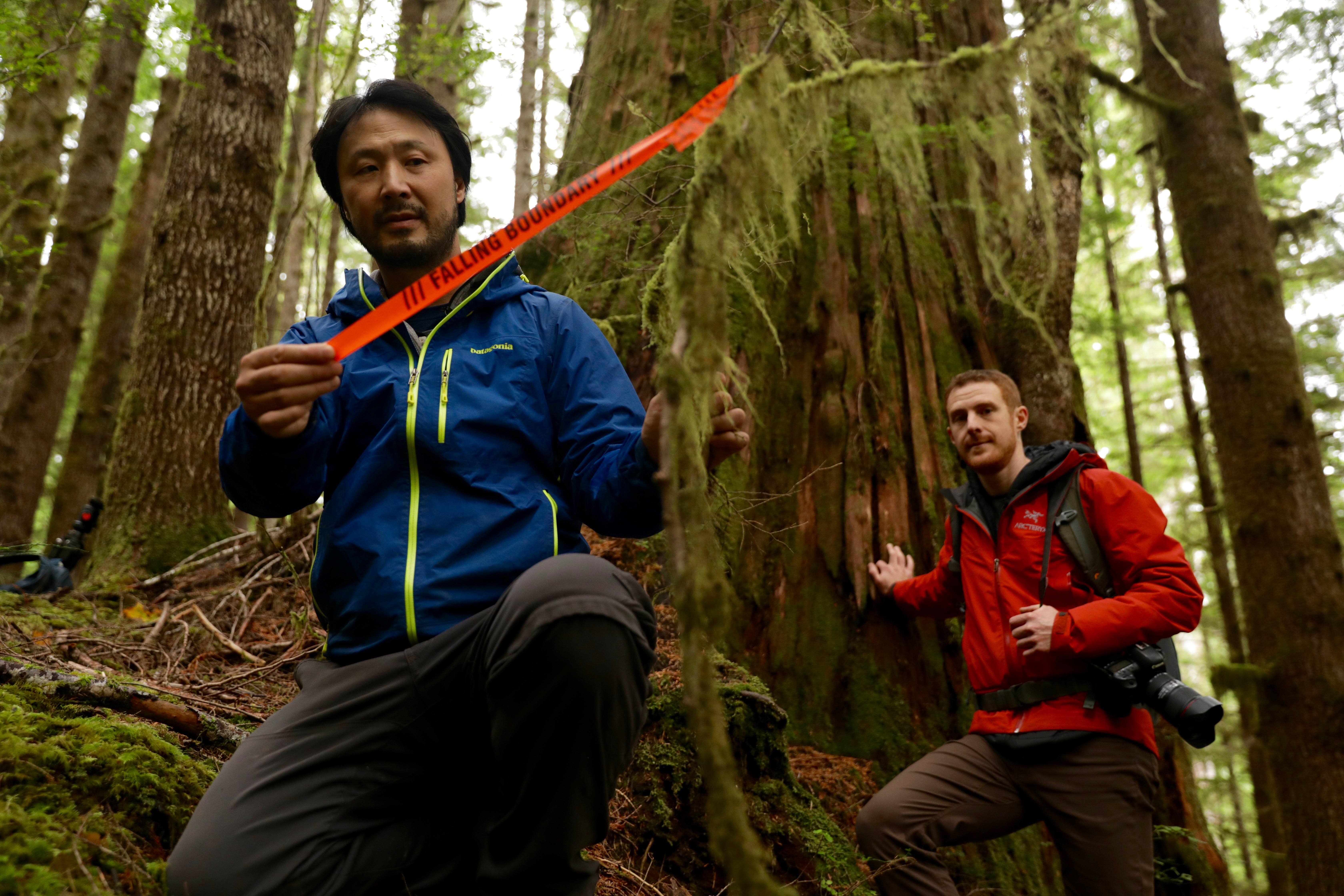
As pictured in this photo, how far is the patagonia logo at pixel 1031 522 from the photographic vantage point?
3188 millimetres

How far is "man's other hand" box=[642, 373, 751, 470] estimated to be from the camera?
1637mm

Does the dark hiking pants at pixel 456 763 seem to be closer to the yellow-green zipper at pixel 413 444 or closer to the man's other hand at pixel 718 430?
the yellow-green zipper at pixel 413 444

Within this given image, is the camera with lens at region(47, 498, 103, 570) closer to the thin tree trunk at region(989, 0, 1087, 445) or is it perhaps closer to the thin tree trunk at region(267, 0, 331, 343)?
the thin tree trunk at region(267, 0, 331, 343)

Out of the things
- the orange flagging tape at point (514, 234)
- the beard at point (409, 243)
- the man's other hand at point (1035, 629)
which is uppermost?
the beard at point (409, 243)

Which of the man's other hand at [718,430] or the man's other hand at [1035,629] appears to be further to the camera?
the man's other hand at [1035,629]

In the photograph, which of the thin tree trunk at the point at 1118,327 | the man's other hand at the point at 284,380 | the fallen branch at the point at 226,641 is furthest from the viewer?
the thin tree trunk at the point at 1118,327

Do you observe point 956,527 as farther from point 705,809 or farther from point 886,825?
point 705,809

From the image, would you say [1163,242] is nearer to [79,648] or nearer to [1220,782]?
[1220,782]

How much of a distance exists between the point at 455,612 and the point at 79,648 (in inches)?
106

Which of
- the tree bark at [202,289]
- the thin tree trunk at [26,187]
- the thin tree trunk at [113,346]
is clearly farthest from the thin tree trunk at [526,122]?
the thin tree trunk at [26,187]

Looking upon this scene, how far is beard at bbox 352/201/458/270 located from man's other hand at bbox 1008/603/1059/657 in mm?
2496

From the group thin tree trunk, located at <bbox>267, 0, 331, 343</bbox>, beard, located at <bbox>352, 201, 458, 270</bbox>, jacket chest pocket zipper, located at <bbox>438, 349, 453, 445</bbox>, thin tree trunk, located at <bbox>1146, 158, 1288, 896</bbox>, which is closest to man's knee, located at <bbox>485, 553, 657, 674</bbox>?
jacket chest pocket zipper, located at <bbox>438, 349, 453, 445</bbox>

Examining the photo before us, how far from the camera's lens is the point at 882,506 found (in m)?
4.31

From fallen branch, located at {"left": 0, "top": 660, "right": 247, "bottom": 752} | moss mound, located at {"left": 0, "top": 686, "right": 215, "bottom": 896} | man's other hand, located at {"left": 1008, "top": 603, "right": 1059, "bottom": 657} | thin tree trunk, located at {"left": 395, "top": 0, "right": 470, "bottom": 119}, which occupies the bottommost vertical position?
moss mound, located at {"left": 0, "top": 686, "right": 215, "bottom": 896}
